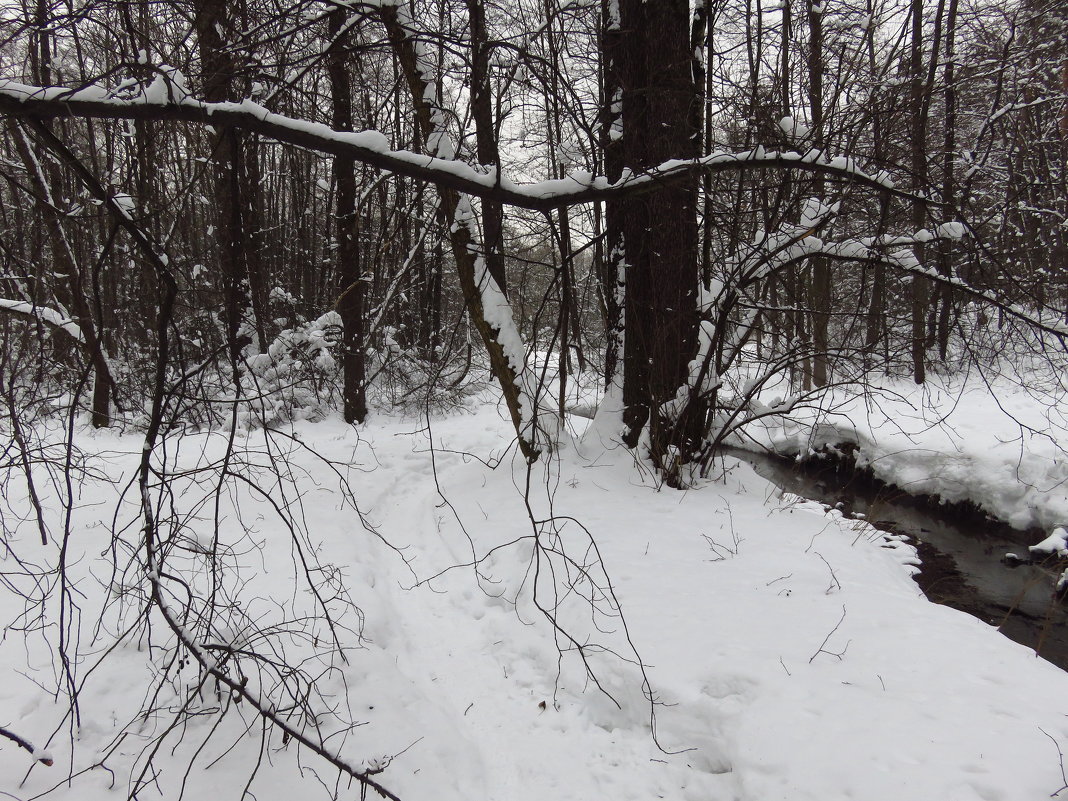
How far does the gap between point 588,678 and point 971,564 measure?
567 cm

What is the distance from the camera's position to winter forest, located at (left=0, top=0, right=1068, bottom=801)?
201 centimetres

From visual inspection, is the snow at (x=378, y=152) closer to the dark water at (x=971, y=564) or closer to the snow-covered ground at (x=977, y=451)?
the dark water at (x=971, y=564)

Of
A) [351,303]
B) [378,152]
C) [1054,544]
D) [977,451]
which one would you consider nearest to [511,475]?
[378,152]

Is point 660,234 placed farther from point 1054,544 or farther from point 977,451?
point 977,451

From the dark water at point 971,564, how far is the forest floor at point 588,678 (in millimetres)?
1223

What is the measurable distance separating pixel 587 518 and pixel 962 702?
302cm

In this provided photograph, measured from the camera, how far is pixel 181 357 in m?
2.00

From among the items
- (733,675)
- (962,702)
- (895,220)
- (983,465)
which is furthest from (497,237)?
(983,465)

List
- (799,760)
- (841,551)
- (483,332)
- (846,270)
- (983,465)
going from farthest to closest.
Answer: (846,270)
(983,465)
(483,332)
(841,551)
(799,760)

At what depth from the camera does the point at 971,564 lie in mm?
6750

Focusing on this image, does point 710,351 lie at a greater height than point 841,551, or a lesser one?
greater

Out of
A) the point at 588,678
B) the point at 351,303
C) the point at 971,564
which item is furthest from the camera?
the point at 351,303

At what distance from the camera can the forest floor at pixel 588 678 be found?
101 inches

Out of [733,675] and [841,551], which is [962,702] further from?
[841,551]
